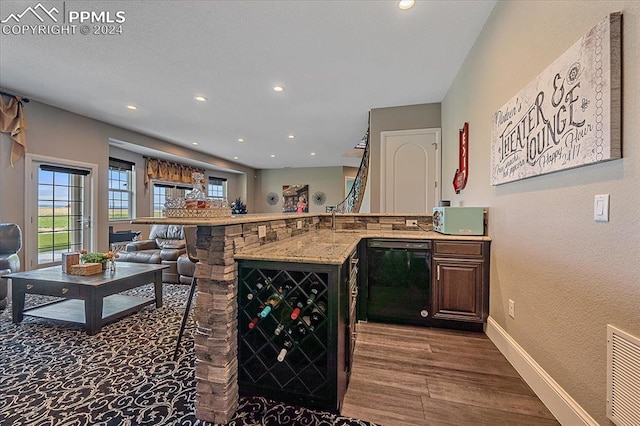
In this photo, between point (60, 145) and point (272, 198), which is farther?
point (272, 198)

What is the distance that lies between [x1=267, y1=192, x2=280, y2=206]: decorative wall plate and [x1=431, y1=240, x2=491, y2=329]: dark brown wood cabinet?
29.8 feet

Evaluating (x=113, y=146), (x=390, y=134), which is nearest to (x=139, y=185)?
(x=113, y=146)

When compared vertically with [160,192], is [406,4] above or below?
above

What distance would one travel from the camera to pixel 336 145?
721cm

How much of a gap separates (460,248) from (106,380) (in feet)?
10.0

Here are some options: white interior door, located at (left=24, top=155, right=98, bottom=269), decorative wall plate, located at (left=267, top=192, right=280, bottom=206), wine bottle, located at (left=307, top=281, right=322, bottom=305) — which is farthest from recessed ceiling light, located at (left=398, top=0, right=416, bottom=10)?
decorative wall plate, located at (left=267, top=192, right=280, bottom=206)

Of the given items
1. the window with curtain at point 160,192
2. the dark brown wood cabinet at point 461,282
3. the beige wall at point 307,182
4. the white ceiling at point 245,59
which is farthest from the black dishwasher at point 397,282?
the beige wall at point 307,182

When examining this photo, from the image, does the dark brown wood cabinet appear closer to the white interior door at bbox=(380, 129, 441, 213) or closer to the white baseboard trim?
the white baseboard trim

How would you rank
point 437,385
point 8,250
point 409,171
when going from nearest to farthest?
point 437,385
point 8,250
point 409,171

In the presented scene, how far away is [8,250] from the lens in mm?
3602

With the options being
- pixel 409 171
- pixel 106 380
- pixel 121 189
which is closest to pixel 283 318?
pixel 106 380

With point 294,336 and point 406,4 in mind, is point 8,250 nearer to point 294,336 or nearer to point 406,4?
point 294,336

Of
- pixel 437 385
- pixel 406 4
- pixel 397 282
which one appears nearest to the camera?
pixel 437 385

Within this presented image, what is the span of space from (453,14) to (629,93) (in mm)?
1754
